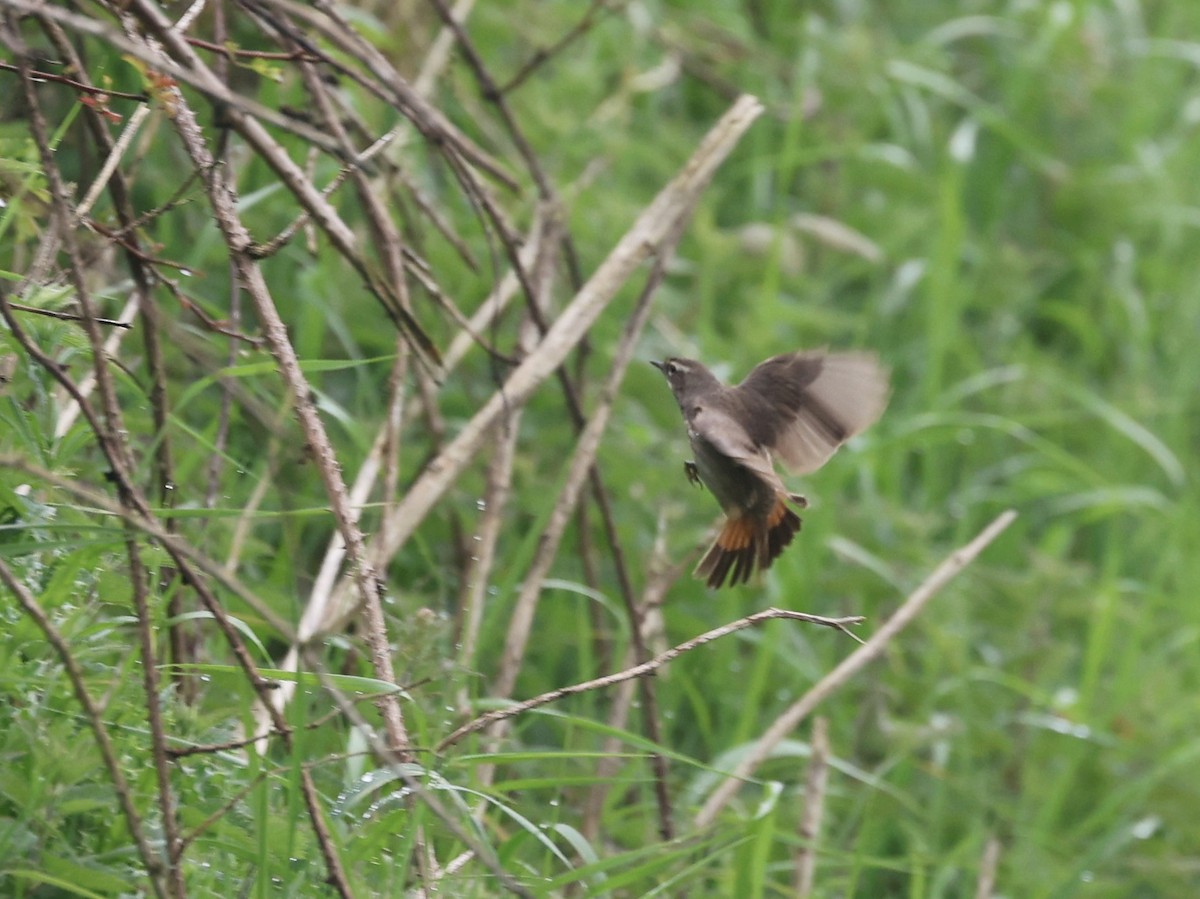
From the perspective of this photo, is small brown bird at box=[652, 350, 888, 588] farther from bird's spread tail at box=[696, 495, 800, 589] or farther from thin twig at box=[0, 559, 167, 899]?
thin twig at box=[0, 559, 167, 899]

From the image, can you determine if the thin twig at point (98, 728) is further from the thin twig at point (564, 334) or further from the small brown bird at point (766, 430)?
the small brown bird at point (766, 430)

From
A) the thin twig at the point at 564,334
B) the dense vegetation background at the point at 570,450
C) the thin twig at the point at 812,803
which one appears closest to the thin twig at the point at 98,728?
the dense vegetation background at the point at 570,450

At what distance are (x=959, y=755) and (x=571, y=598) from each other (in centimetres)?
111

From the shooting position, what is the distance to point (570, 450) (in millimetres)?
3996

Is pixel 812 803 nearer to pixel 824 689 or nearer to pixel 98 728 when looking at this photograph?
pixel 824 689

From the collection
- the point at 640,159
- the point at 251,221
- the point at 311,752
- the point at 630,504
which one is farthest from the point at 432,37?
the point at 311,752

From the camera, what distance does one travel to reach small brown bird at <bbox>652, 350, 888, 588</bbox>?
9.71 feet

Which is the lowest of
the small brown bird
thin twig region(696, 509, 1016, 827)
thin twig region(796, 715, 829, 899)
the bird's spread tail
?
thin twig region(796, 715, 829, 899)

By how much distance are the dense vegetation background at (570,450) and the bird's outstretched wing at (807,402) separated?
12.3 inches

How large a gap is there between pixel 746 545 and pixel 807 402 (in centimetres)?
32

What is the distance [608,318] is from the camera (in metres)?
4.51

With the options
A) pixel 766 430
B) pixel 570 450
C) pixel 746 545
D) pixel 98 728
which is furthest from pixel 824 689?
pixel 98 728

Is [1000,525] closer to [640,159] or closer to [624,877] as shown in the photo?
[624,877]

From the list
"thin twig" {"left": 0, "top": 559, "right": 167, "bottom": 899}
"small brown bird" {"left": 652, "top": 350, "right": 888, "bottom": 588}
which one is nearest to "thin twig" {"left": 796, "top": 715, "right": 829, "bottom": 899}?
"small brown bird" {"left": 652, "top": 350, "right": 888, "bottom": 588}
